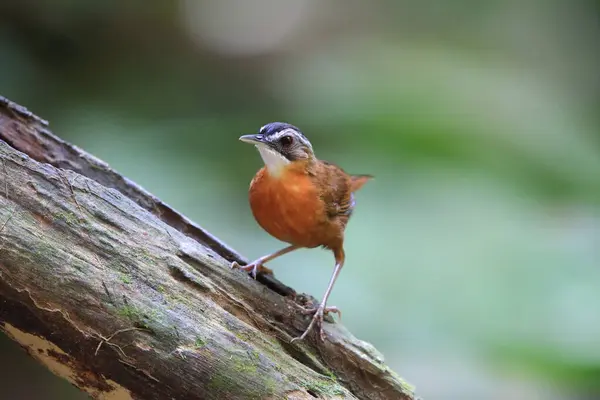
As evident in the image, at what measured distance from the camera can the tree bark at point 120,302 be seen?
1966mm

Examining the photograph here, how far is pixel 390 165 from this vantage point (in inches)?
205

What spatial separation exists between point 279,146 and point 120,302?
1216 mm

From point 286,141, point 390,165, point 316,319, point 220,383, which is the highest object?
point 390,165

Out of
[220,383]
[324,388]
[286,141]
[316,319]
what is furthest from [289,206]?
[220,383]

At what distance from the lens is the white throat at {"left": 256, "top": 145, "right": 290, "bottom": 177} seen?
290 centimetres

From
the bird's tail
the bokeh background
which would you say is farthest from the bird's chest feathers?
the bokeh background

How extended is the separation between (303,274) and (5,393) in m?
2.44

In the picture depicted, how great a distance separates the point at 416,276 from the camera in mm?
4449

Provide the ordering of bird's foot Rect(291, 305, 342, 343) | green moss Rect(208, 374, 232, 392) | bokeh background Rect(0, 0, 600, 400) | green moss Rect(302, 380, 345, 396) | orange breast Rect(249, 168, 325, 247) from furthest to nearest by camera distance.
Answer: bokeh background Rect(0, 0, 600, 400) < orange breast Rect(249, 168, 325, 247) < bird's foot Rect(291, 305, 342, 343) < green moss Rect(302, 380, 345, 396) < green moss Rect(208, 374, 232, 392)

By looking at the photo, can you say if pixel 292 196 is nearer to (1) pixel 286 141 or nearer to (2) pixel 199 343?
(1) pixel 286 141

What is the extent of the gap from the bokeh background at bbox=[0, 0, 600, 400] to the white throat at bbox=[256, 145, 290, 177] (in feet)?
4.32

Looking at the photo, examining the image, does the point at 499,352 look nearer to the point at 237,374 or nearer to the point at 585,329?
the point at 585,329

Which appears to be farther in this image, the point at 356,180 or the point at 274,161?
the point at 356,180

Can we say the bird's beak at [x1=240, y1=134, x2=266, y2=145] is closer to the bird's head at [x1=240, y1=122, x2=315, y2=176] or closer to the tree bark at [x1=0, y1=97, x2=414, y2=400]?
the bird's head at [x1=240, y1=122, x2=315, y2=176]
